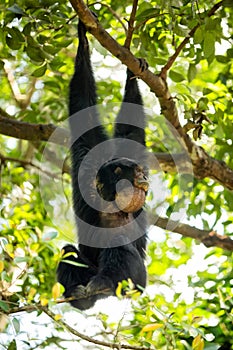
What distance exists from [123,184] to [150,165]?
0.84 meters

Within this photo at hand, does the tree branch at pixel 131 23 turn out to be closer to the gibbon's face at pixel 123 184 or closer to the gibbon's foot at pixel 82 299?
the gibbon's face at pixel 123 184

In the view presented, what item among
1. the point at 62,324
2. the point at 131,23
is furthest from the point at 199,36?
the point at 62,324

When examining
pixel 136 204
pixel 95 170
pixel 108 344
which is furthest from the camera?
pixel 95 170

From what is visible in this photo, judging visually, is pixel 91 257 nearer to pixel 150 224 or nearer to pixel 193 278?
pixel 150 224

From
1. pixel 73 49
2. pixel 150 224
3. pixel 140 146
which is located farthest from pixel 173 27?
pixel 73 49

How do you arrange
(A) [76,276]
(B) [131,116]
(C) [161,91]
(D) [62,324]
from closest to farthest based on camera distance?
1. (D) [62,324]
2. (C) [161,91]
3. (A) [76,276]
4. (B) [131,116]

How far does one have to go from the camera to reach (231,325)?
6070mm

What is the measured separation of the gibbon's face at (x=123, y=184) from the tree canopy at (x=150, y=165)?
54 cm

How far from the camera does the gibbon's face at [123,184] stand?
5.17 meters

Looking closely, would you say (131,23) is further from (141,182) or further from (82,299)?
(82,299)

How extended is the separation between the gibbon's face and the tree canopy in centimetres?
54

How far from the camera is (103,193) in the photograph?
18.0 feet

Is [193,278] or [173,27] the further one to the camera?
[193,278]

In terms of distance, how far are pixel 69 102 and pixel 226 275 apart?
2421 mm
